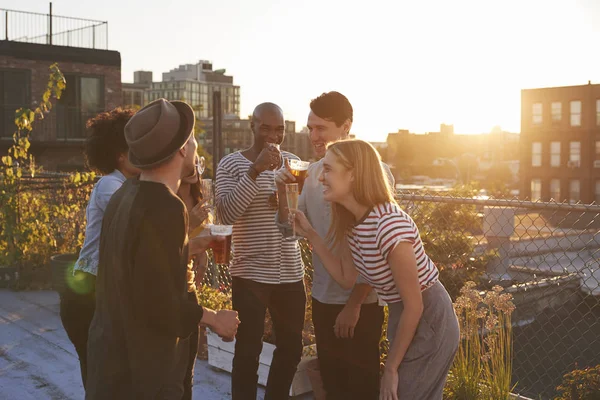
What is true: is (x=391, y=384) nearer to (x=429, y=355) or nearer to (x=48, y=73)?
(x=429, y=355)

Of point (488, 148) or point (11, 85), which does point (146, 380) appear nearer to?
point (11, 85)

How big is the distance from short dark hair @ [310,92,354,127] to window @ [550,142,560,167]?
7630 cm

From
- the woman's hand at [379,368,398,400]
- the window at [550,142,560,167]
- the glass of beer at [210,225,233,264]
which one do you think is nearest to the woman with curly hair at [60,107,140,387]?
the glass of beer at [210,225,233,264]

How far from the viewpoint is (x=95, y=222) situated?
3.85 m

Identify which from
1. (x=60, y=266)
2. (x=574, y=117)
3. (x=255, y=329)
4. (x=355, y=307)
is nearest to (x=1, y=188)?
(x=60, y=266)

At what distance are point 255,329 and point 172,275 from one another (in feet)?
5.48

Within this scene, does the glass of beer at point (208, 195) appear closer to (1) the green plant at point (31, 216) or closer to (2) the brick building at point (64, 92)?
(1) the green plant at point (31, 216)

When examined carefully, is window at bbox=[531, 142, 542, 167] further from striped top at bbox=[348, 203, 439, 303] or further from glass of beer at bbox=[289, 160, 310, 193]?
striped top at bbox=[348, 203, 439, 303]

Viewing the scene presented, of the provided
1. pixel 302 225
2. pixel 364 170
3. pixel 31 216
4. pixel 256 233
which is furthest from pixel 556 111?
pixel 364 170

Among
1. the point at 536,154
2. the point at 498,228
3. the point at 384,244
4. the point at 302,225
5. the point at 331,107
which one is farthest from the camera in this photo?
the point at 536,154

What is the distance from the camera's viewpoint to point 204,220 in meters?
3.80

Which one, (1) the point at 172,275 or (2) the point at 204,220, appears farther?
(2) the point at 204,220

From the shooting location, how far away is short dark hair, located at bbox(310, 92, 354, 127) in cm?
395

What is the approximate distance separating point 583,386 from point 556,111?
75.8 m
